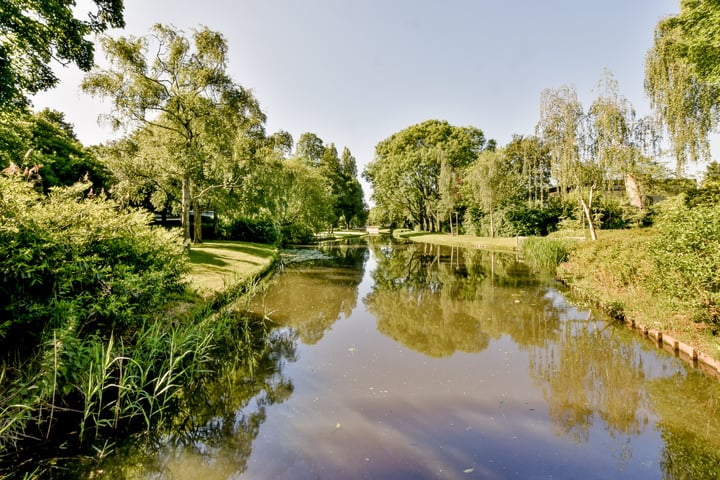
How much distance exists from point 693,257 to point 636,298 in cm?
308

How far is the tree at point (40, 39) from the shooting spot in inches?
291

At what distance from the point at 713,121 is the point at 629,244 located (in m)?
11.4

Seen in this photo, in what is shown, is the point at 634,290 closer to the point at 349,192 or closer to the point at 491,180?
the point at 491,180

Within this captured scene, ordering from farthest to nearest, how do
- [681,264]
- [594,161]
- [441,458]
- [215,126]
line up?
[594,161]
[215,126]
[681,264]
[441,458]

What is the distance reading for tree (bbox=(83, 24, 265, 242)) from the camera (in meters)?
15.1

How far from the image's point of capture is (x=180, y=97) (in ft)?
52.5

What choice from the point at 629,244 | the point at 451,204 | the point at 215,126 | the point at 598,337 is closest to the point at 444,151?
the point at 451,204

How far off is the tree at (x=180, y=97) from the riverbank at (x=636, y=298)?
56.7 feet

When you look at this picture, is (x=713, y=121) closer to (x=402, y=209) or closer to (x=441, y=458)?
(x=441, y=458)

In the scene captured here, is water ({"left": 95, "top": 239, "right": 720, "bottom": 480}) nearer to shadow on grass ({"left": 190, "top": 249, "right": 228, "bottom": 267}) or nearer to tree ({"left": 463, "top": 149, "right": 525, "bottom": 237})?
shadow on grass ({"left": 190, "top": 249, "right": 228, "bottom": 267})

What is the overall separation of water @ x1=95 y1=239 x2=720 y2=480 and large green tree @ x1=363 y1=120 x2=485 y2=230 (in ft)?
100

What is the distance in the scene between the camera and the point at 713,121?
15.1 meters

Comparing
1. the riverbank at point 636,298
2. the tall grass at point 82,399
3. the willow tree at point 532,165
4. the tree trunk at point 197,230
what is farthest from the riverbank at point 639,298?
the tree trunk at point 197,230

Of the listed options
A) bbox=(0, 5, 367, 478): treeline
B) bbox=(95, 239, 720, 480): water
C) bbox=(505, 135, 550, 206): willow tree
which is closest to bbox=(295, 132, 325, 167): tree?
bbox=(505, 135, 550, 206): willow tree
